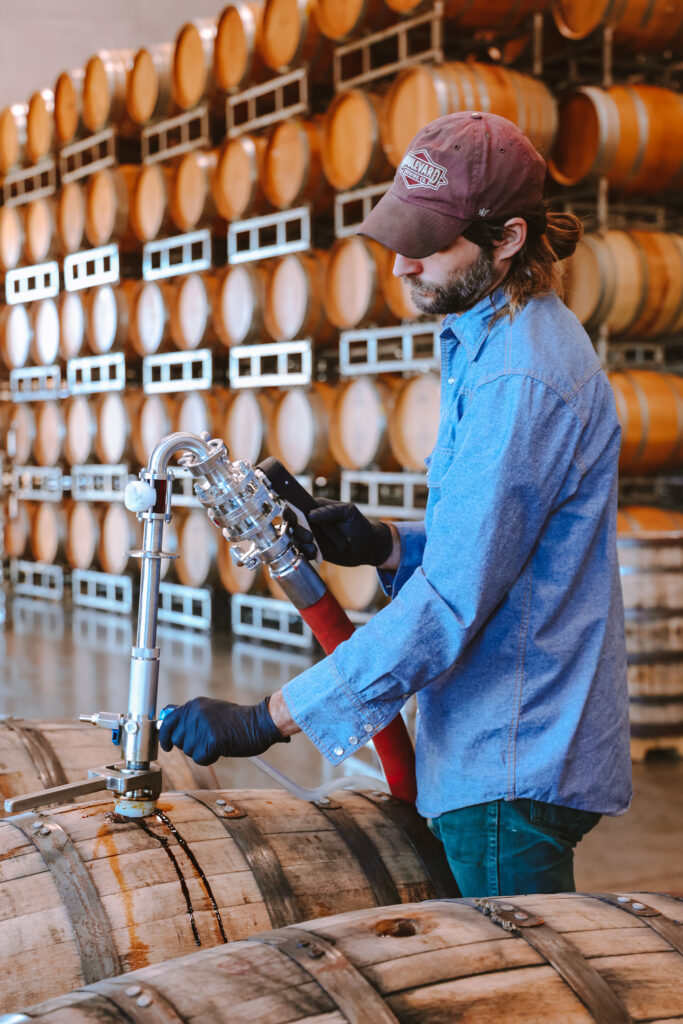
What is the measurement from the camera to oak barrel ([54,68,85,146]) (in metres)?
9.21

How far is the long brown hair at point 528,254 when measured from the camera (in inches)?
68.2

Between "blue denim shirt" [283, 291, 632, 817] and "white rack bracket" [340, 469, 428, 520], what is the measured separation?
14.3 ft

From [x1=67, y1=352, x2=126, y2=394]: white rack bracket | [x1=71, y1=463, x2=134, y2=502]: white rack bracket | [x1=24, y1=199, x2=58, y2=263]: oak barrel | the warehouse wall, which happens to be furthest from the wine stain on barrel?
the warehouse wall

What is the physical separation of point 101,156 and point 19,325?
1830mm

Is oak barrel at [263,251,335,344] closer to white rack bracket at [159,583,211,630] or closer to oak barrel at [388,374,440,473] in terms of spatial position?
oak barrel at [388,374,440,473]

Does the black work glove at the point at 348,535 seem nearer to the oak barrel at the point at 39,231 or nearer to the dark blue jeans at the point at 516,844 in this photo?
the dark blue jeans at the point at 516,844

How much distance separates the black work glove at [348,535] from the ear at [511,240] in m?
0.55

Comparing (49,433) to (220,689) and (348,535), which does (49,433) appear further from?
(348,535)

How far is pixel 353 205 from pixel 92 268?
3.47 m

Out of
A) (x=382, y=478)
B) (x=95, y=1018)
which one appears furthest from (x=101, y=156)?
(x=95, y=1018)

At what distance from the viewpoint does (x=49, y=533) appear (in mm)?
9875

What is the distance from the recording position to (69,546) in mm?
9680

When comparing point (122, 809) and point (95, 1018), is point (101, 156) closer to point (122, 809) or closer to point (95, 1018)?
point (122, 809)

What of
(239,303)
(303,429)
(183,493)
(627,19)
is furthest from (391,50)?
(183,493)
